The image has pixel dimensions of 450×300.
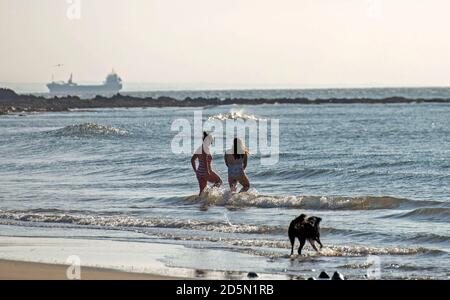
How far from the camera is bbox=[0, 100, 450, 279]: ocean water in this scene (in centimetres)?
1454

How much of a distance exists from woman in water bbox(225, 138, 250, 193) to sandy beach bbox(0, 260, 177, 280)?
29.8 feet

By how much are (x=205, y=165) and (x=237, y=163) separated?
766 millimetres

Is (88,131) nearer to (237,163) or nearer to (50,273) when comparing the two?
(237,163)

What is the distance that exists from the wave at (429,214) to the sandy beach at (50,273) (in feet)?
26.0

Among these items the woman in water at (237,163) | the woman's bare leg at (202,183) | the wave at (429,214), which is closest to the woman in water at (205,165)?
the woman's bare leg at (202,183)

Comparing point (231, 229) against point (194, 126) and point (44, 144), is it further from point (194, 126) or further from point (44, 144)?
point (194, 126)

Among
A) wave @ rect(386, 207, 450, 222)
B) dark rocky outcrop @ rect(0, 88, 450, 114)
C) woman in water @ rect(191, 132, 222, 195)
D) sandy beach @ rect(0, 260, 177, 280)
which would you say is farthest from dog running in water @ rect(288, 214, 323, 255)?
dark rocky outcrop @ rect(0, 88, 450, 114)

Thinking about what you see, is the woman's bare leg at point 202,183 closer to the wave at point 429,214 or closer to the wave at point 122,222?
the wave at point 122,222

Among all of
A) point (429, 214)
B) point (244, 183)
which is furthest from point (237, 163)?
point (429, 214)

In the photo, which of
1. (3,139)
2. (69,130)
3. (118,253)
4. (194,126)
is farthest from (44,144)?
(118,253)

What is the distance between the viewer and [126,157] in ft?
119

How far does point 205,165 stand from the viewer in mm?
22047

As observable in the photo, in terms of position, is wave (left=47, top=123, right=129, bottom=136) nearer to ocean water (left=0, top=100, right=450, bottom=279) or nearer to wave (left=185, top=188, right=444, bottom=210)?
ocean water (left=0, top=100, right=450, bottom=279)
